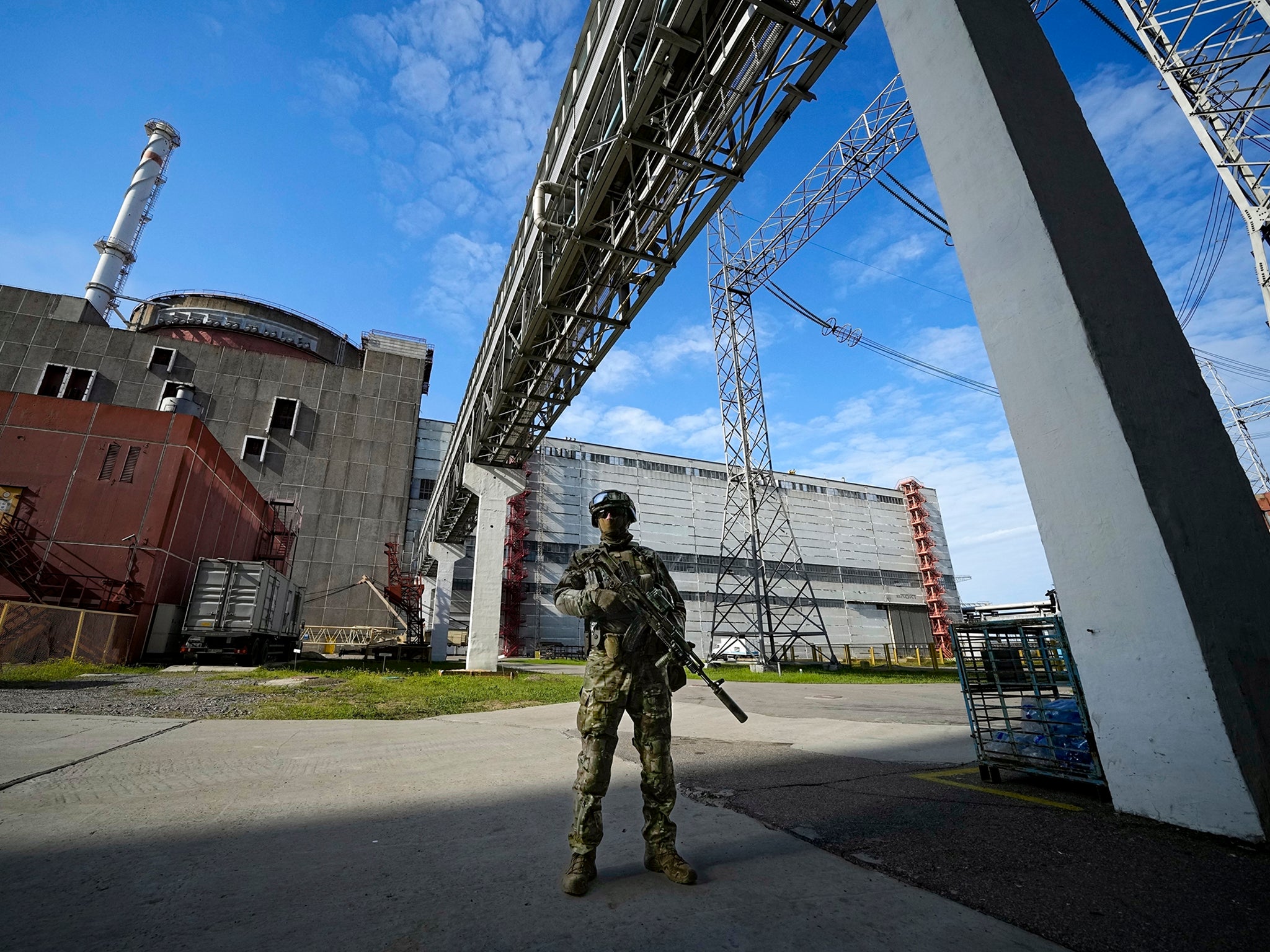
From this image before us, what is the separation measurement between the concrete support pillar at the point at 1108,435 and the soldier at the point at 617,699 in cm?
249

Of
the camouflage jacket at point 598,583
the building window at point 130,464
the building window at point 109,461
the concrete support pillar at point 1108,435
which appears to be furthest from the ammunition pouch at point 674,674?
the building window at point 109,461

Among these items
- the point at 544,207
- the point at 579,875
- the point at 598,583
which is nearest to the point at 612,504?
the point at 598,583

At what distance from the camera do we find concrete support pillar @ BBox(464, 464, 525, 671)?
15.6 meters

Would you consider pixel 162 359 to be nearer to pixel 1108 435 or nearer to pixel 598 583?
pixel 598 583

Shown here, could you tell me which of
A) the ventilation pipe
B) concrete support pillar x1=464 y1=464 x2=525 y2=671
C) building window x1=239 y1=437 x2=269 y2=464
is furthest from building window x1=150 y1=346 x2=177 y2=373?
the ventilation pipe

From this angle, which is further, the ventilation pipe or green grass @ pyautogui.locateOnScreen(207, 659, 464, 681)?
green grass @ pyautogui.locateOnScreen(207, 659, 464, 681)

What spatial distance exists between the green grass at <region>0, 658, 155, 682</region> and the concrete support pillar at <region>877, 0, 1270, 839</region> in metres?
14.3

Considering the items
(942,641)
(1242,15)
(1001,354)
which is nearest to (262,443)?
(1001,354)

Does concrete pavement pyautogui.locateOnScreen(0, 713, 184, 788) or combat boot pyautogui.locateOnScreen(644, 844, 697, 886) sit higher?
concrete pavement pyautogui.locateOnScreen(0, 713, 184, 788)

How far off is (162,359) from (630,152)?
3618 cm

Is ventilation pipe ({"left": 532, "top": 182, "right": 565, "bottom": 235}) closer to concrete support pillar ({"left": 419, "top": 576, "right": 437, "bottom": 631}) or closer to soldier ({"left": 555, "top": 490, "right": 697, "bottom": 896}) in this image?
soldier ({"left": 555, "top": 490, "right": 697, "bottom": 896})

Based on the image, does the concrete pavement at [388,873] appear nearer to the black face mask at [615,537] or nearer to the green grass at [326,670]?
the black face mask at [615,537]

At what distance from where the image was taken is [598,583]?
2828 millimetres

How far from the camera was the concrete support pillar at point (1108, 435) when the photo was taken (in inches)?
110
